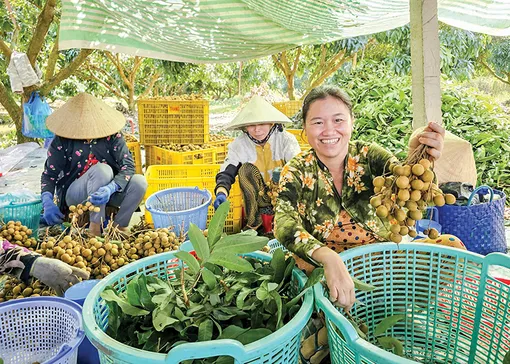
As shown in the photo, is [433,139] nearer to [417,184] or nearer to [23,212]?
[417,184]

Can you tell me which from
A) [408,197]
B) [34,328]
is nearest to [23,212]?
[34,328]

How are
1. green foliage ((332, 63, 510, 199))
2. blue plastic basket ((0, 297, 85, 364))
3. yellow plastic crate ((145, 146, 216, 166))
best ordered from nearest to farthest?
blue plastic basket ((0, 297, 85, 364)), green foliage ((332, 63, 510, 199)), yellow plastic crate ((145, 146, 216, 166))

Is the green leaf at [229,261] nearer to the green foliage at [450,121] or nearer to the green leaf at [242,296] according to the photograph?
the green leaf at [242,296]

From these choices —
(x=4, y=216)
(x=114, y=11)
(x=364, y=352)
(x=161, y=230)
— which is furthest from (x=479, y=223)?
(x=4, y=216)

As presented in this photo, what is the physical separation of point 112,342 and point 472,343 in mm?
1020

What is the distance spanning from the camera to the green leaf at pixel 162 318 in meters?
0.86

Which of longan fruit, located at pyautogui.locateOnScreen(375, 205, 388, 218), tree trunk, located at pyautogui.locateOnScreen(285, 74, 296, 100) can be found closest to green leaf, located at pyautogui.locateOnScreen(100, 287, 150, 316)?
longan fruit, located at pyautogui.locateOnScreen(375, 205, 388, 218)

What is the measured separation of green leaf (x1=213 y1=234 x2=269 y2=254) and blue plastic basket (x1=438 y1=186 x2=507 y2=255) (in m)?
1.99

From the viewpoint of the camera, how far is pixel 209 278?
3.24ft

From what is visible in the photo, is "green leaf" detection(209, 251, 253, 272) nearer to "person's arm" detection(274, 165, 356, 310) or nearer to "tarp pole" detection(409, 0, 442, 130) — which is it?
"person's arm" detection(274, 165, 356, 310)

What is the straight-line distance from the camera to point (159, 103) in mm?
4855

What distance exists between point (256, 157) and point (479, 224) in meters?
1.52

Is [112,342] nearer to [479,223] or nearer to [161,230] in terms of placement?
[161,230]

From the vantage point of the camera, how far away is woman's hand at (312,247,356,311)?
3.17 feet
